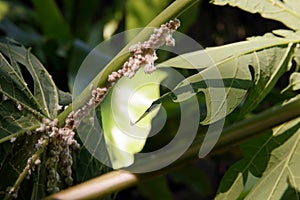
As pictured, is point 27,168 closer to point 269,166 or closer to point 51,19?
point 269,166

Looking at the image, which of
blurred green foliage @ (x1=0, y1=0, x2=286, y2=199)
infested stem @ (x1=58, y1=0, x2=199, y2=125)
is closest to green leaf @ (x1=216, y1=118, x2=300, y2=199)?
infested stem @ (x1=58, y1=0, x2=199, y2=125)

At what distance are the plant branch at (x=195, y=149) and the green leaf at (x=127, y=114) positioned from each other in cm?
8

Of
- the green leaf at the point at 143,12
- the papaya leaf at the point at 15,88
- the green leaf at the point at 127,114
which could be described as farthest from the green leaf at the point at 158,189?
the papaya leaf at the point at 15,88

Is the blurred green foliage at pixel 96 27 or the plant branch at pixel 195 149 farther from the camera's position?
the blurred green foliage at pixel 96 27

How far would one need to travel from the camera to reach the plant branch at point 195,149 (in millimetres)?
464

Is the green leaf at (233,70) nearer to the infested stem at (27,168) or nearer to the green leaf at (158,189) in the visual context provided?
the infested stem at (27,168)

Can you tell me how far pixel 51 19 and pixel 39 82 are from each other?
0.73 meters

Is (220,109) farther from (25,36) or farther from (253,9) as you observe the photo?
(25,36)

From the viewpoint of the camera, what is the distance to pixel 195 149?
1.56ft

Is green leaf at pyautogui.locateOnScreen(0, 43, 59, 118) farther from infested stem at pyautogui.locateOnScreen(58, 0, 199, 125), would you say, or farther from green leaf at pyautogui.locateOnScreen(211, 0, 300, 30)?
green leaf at pyautogui.locateOnScreen(211, 0, 300, 30)

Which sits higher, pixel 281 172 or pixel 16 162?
pixel 16 162

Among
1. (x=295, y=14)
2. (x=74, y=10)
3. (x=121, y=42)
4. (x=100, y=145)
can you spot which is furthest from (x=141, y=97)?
(x=74, y=10)

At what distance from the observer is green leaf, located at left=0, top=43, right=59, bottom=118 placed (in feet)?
1.82

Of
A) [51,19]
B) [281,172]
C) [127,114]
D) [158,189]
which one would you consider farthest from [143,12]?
[281,172]
